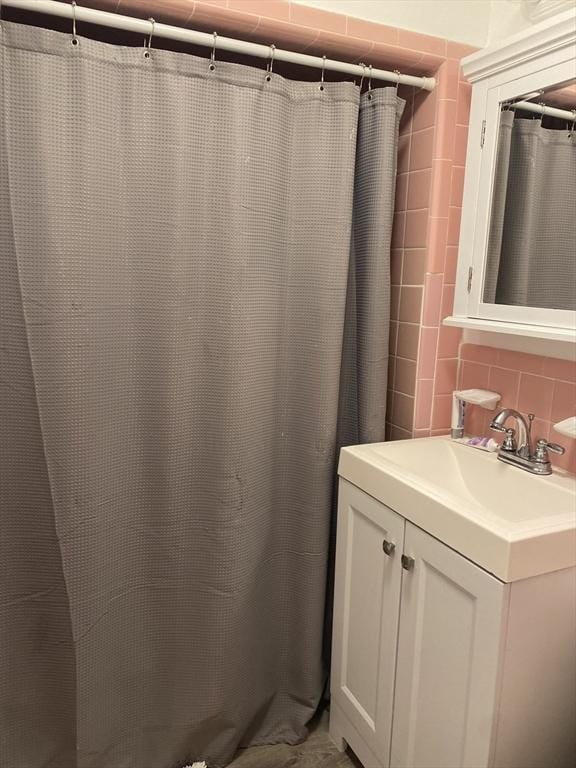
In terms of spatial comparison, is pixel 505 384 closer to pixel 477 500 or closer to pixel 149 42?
pixel 477 500

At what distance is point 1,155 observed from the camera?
131 centimetres

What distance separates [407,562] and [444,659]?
0.21 meters

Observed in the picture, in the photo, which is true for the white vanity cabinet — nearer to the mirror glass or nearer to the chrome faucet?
the chrome faucet

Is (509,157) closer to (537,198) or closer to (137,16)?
(537,198)

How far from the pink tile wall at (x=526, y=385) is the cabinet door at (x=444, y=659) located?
0.49 metres

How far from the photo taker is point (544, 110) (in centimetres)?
144

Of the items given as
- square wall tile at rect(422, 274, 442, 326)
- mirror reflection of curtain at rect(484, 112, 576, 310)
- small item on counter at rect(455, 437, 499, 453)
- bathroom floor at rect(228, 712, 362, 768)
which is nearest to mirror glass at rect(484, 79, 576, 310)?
mirror reflection of curtain at rect(484, 112, 576, 310)

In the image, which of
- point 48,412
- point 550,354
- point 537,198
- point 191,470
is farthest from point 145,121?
point 550,354

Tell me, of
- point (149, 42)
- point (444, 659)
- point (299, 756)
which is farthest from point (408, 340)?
point (299, 756)

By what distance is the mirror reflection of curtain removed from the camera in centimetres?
143

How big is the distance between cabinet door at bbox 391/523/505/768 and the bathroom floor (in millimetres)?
337

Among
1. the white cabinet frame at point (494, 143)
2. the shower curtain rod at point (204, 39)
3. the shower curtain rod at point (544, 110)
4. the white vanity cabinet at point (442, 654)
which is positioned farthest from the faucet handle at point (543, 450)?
the shower curtain rod at point (204, 39)

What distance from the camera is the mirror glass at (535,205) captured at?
1423 mm

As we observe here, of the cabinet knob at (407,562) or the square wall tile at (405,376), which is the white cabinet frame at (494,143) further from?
the cabinet knob at (407,562)
